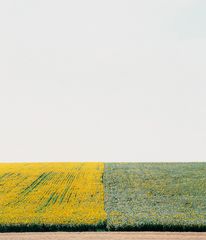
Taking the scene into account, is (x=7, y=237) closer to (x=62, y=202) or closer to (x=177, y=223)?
(x=62, y=202)

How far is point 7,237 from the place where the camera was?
88.9 feet

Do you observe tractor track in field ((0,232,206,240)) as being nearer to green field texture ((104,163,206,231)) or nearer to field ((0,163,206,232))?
field ((0,163,206,232))

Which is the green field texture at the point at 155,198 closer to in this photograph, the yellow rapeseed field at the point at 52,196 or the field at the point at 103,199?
the field at the point at 103,199

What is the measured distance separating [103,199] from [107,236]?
1096 cm

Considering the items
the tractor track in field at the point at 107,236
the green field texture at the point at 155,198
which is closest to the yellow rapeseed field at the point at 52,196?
the green field texture at the point at 155,198

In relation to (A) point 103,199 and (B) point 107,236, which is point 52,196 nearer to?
(A) point 103,199

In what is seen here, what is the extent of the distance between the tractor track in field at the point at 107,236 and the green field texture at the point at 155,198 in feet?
4.62

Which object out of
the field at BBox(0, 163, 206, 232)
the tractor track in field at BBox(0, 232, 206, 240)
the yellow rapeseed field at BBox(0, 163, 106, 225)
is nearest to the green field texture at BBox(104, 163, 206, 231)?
the field at BBox(0, 163, 206, 232)

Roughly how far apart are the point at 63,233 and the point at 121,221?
4716 millimetres

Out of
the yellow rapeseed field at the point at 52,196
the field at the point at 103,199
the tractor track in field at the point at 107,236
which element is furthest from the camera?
the yellow rapeseed field at the point at 52,196

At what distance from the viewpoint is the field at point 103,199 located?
1163 inches

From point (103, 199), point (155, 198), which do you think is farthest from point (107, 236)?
point (155, 198)

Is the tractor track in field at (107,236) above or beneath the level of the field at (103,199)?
beneath

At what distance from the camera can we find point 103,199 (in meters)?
37.7
